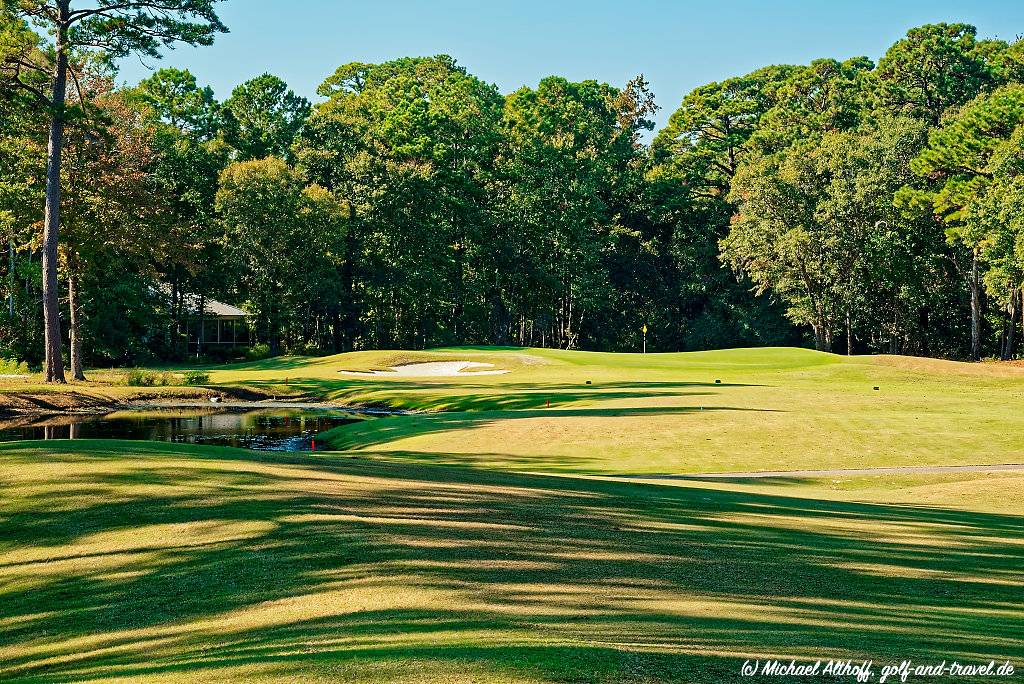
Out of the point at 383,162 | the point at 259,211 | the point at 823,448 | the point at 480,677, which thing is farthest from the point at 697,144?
the point at 480,677

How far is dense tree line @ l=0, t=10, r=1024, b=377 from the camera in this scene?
213 ft

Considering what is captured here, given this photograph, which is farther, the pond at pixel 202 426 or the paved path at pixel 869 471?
the pond at pixel 202 426

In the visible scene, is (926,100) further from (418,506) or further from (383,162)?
(418,506)

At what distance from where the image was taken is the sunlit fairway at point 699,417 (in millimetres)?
24297

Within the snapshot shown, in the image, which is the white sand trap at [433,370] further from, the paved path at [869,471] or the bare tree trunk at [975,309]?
the bare tree trunk at [975,309]

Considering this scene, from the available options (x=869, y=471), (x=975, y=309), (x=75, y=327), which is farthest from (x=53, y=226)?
(x=975, y=309)

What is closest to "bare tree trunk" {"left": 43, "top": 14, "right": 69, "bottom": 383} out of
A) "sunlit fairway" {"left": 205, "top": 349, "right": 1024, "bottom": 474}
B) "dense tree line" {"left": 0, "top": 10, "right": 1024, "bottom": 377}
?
"sunlit fairway" {"left": 205, "top": 349, "right": 1024, "bottom": 474}

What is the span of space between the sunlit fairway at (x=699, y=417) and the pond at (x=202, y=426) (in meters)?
2.73

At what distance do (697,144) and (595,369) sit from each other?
63054 mm

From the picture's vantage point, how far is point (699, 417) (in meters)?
28.6

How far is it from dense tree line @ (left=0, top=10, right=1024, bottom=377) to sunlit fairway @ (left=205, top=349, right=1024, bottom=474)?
1834 centimetres

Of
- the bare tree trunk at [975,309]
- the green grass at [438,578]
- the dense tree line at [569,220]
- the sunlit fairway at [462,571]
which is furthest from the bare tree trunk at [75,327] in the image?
the bare tree trunk at [975,309]

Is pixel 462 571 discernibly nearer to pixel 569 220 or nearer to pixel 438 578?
pixel 438 578

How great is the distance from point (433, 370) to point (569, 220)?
106ft
